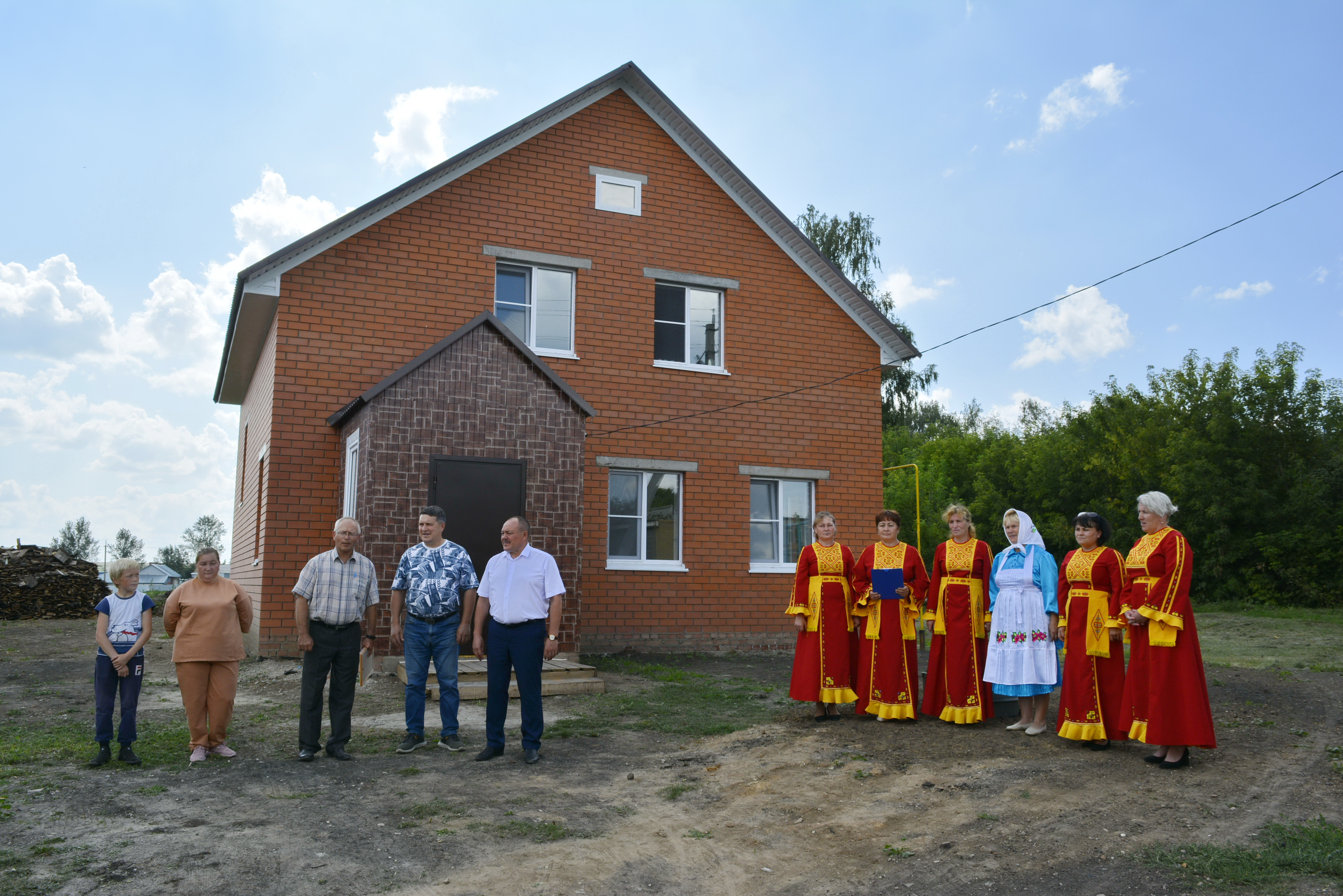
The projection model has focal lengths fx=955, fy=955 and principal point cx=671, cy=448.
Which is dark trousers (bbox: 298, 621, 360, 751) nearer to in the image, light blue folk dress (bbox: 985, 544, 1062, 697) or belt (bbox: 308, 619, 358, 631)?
belt (bbox: 308, 619, 358, 631)

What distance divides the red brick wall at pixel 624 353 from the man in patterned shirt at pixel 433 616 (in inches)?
212

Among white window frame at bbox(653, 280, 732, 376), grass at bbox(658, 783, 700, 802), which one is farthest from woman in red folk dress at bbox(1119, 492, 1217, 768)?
white window frame at bbox(653, 280, 732, 376)

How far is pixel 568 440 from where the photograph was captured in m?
11.6

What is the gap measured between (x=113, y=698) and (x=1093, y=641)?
691cm

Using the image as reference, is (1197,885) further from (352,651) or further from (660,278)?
(660,278)

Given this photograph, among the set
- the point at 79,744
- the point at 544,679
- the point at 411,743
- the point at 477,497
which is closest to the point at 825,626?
the point at 544,679

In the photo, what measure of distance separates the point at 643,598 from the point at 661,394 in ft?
9.84

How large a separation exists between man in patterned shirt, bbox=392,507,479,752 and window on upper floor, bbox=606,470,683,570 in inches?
252

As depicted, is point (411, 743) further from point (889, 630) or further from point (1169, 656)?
point (1169, 656)

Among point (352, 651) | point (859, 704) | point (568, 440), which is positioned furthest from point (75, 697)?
point (859, 704)

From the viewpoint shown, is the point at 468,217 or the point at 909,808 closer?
the point at 909,808

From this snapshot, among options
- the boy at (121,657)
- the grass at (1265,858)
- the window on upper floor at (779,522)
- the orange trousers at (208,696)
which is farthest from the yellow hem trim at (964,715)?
the window on upper floor at (779,522)

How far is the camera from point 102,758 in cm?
654

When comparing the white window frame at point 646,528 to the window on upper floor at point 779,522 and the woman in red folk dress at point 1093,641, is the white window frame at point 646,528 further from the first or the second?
the woman in red folk dress at point 1093,641
